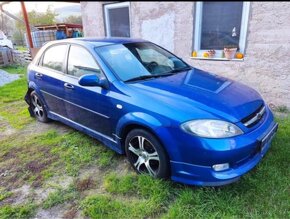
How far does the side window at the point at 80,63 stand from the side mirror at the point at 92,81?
206 mm

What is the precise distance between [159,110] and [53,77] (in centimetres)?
207

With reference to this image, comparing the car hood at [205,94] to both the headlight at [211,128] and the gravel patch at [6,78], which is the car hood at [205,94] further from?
the gravel patch at [6,78]

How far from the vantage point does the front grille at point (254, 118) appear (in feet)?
7.63

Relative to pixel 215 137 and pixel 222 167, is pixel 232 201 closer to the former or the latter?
pixel 222 167

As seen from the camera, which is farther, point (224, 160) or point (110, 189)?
point (110, 189)

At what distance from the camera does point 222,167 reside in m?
2.20

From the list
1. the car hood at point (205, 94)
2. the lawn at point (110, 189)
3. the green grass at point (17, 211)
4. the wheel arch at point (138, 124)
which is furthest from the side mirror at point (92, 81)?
the green grass at point (17, 211)

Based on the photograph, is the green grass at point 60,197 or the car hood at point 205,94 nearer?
the car hood at point 205,94

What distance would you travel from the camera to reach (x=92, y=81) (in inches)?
109

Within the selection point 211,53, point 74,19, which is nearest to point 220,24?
point 211,53

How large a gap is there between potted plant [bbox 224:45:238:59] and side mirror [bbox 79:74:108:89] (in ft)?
10.2

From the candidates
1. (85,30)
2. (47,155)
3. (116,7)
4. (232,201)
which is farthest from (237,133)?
(85,30)

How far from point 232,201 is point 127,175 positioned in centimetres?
116

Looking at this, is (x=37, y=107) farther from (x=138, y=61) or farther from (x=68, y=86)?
(x=138, y=61)
